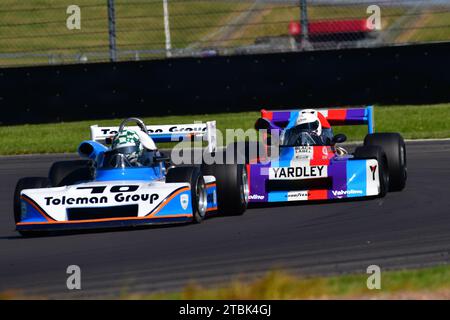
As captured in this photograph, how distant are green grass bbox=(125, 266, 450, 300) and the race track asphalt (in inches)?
17.5

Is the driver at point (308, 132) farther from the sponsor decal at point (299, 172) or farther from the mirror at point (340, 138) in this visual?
the sponsor decal at point (299, 172)

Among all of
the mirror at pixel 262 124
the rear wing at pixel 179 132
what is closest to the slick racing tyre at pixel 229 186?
the rear wing at pixel 179 132

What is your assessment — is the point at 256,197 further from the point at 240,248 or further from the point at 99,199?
the point at 240,248

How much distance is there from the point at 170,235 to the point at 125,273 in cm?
188

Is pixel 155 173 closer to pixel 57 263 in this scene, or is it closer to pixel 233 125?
pixel 57 263

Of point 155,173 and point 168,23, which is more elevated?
point 168,23

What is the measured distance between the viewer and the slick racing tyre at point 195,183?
1050 centimetres

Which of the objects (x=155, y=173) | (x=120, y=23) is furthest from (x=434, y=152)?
(x=120, y=23)

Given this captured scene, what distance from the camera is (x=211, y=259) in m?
8.68

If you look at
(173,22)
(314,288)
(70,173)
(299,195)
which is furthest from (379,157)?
(173,22)

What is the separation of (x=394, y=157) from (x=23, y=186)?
4172 millimetres

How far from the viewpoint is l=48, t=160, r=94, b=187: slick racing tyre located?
1168 cm

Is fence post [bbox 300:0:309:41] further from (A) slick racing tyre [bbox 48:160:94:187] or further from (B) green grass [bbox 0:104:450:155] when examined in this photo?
(A) slick racing tyre [bbox 48:160:94:187]

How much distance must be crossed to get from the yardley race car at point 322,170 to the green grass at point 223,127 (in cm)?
551
